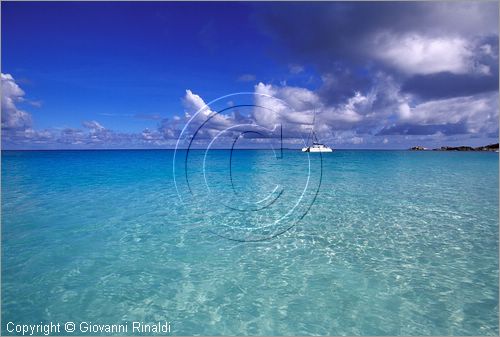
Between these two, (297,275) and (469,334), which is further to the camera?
(297,275)

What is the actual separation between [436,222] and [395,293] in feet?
31.6

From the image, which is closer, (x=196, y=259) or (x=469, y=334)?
(x=469, y=334)

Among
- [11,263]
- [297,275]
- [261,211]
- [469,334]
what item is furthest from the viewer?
[261,211]

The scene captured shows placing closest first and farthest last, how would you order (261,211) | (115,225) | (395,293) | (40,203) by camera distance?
(395,293)
(115,225)
(261,211)
(40,203)

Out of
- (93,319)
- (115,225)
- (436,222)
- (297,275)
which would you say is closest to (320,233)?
(297,275)

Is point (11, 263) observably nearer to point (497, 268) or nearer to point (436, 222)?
point (497, 268)

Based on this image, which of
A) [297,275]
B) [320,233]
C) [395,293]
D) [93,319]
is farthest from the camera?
[320,233]

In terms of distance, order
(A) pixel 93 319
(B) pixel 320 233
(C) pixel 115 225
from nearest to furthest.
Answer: (A) pixel 93 319, (B) pixel 320 233, (C) pixel 115 225

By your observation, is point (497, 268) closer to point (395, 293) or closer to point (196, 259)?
point (395, 293)

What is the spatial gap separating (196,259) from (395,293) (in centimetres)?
708

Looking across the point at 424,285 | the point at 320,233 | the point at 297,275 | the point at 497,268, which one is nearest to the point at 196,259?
the point at 297,275

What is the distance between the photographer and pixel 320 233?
13844mm

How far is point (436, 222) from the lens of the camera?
622 inches

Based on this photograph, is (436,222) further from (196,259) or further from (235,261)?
(196,259)
